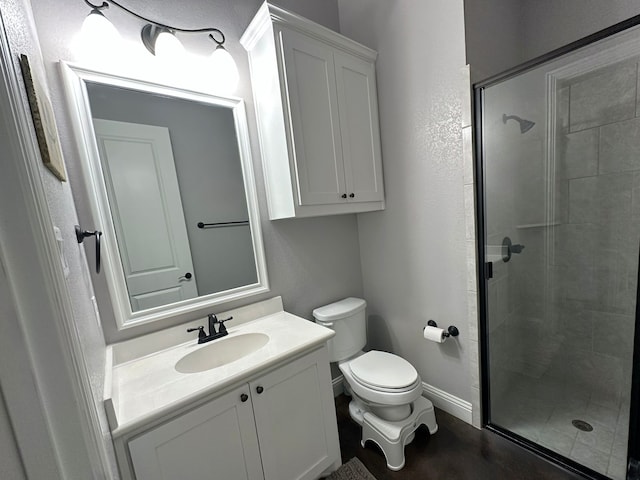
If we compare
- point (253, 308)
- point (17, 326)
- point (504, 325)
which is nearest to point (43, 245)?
point (17, 326)

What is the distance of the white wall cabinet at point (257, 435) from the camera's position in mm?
876

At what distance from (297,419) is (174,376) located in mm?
555

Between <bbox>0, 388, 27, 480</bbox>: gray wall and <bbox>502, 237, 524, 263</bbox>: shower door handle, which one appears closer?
<bbox>0, 388, 27, 480</bbox>: gray wall

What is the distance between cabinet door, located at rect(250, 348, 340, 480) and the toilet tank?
410 mm

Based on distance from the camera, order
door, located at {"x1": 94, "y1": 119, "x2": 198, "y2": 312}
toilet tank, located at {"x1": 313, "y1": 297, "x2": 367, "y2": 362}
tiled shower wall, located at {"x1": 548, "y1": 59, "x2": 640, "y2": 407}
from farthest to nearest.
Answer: toilet tank, located at {"x1": 313, "y1": 297, "x2": 367, "y2": 362} → tiled shower wall, located at {"x1": 548, "y1": 59, "x2": 640, "y2": 407} → door, located at {"x1": 94, "y1": 119, "x2": 198, "y2": 312}

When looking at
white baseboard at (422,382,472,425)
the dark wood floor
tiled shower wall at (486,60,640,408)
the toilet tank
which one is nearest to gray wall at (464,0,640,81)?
tiled shower wall at (486,60,640,408)

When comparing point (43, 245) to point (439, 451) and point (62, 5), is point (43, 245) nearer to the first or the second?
point (62, 5)

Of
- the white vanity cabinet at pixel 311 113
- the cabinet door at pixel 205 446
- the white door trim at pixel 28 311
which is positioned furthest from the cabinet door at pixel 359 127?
the white door trim at pixel 28 311

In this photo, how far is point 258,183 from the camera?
1550mm

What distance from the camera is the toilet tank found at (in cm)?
168

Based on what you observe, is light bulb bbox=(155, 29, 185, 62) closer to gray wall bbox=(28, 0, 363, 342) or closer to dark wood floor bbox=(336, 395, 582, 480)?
gray wall bbox=(28, 0, 363, 342)

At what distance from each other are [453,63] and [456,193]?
65 centimetres

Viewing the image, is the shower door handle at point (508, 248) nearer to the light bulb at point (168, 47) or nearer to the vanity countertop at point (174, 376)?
the vanity countertop at point (174, 376)

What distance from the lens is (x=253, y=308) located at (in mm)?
1534
